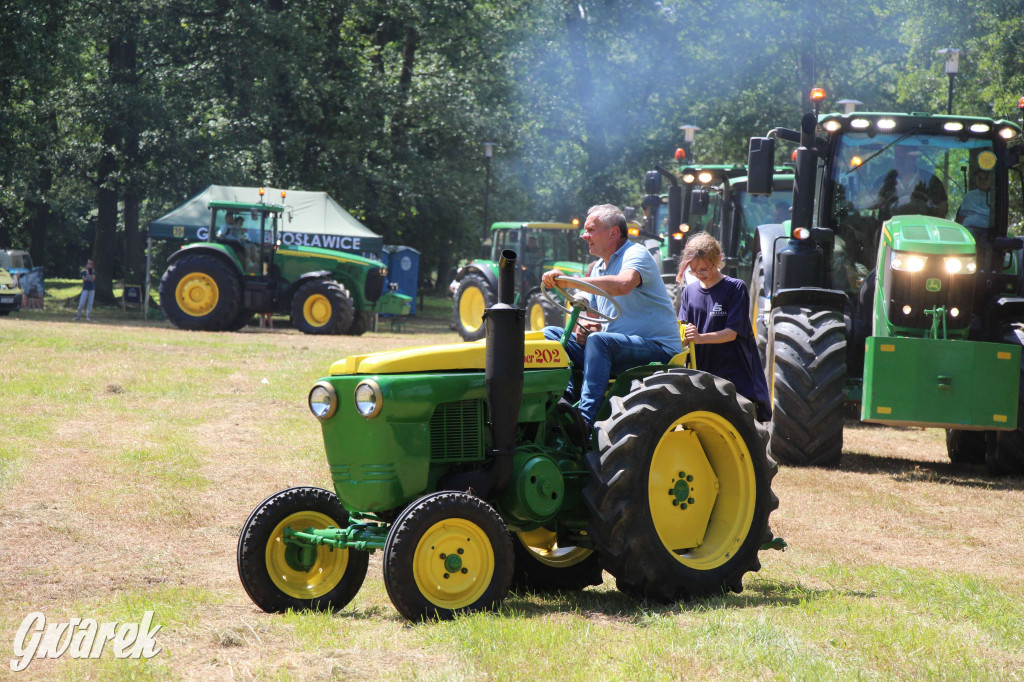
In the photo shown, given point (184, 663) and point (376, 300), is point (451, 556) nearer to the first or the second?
point (184, 663)

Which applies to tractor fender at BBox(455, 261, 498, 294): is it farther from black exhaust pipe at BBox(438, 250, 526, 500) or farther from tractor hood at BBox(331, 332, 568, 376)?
black exhaust pipe at BBox(438, 250, 526, 500)

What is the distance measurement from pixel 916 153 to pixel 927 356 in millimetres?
2200

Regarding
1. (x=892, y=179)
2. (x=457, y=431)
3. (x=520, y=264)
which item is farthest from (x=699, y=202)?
(x=457, y=431)

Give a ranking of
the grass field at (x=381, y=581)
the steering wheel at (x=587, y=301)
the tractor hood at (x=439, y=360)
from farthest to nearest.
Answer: the steering wheel at (x=587, y=301) → the tractor hood at (x=439, y=360) → the grass field at (x=381, y=581)

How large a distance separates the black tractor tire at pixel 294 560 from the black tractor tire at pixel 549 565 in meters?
0.91

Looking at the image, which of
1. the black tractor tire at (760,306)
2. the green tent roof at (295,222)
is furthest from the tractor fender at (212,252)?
the black tractor tire at (760,306)

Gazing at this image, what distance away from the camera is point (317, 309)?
22.7 meters

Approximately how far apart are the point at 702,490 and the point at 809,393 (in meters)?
3.97

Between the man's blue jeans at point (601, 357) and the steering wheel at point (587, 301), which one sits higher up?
the steering wheel at point (587, 301)

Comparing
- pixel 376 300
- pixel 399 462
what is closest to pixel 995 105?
pixel 376 300

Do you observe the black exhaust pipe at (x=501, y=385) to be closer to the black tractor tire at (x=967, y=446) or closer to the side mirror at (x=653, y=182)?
the black tractor tire at (x=967, y=446)

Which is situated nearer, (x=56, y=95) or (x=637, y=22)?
(x=56, y=95)

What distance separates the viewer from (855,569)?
6266 mm

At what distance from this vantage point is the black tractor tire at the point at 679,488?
5.20 meters
